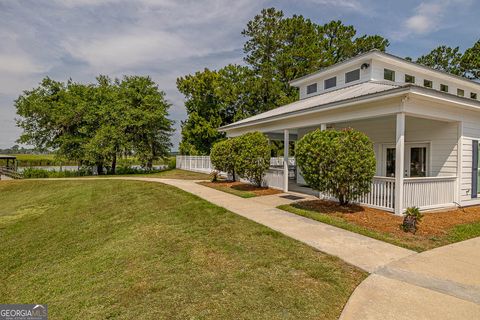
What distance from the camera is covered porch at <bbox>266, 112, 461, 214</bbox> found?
7898 millimetres

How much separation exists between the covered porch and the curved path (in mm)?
2354

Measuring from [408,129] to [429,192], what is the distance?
3163 mm

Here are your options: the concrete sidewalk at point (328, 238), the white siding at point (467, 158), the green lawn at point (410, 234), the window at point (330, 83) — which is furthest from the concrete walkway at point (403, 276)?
the window at point (330, 83)

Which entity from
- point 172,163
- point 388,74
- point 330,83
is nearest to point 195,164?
point 172,163

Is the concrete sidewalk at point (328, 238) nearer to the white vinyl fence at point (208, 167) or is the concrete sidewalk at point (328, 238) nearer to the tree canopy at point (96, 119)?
the white vinyl fence at point (208, 167)

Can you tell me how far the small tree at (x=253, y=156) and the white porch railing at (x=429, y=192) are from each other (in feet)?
20.7

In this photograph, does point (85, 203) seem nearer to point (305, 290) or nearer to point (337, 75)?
point (305, 290)

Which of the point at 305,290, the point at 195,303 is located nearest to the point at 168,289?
the point at 195,303

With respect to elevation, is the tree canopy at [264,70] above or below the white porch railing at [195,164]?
above

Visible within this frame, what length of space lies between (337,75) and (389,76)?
2579 millimetres

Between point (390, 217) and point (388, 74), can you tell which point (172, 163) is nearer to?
point (388, 74)

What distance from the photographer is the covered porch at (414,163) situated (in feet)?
25.9

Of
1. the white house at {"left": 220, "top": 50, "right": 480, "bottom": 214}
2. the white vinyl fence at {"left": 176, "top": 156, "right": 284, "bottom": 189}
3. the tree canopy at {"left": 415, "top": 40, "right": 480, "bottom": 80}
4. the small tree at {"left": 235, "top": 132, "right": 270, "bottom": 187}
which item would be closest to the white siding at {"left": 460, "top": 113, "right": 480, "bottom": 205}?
the white house at {"left": 220, "top": 50, "right": 480, "bottom": 214}

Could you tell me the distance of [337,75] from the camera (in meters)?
14.7
